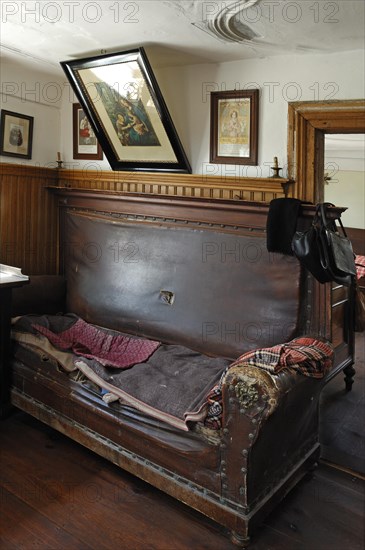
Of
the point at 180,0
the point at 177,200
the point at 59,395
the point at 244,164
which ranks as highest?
the point at 180,0

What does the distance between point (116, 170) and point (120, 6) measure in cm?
137

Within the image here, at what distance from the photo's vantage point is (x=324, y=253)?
2.28 meters

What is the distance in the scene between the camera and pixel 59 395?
2746 mm

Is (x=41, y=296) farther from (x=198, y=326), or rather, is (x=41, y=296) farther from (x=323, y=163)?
(x=323, y=163)

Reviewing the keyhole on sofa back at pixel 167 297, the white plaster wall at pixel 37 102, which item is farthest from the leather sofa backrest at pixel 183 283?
the white plaster wall at pixel 37 102

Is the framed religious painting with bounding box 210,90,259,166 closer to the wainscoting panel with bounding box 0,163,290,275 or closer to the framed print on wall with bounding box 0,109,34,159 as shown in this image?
the wainscoting panel with bounding box 0,163,290,275

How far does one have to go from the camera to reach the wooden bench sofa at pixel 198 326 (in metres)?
2.02

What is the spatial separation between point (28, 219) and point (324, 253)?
2.38m

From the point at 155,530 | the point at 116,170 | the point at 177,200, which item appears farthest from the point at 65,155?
the point at 155,530

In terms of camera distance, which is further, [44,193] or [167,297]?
[44,193]

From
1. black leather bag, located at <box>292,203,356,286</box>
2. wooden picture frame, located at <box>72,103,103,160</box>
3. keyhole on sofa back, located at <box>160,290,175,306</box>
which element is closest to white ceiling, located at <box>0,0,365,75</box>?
wooden picture frame, located at <box>72,103,103,160</box>

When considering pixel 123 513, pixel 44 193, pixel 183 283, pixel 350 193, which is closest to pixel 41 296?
pixel 44 193

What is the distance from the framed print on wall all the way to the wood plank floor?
2124 millimetres

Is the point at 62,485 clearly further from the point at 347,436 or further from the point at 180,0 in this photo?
the point at 180,0
